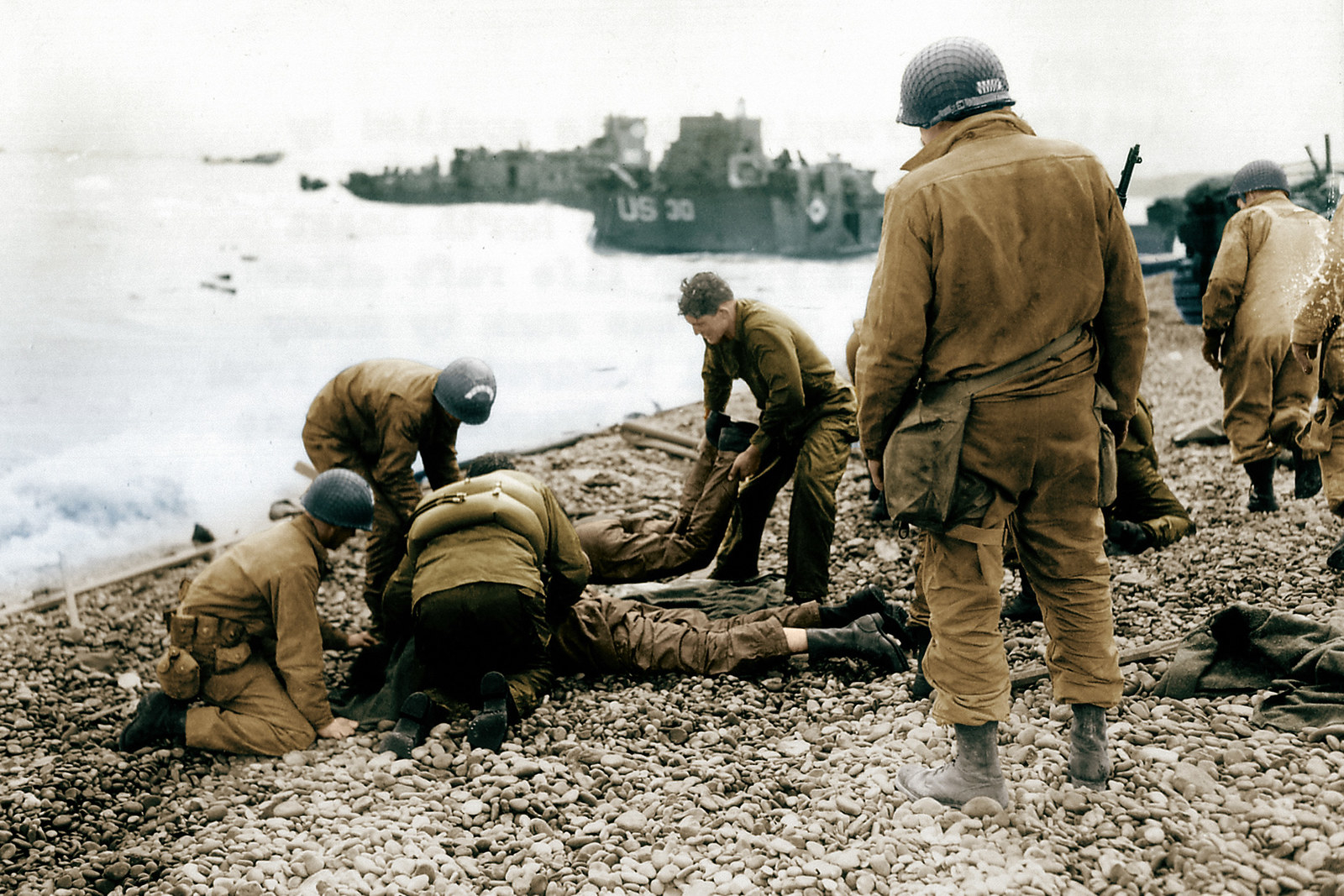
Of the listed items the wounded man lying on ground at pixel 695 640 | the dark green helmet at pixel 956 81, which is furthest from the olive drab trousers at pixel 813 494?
the dark green helmet at pixel 956 81

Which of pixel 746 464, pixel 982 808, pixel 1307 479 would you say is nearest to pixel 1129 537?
pixel 1307 479

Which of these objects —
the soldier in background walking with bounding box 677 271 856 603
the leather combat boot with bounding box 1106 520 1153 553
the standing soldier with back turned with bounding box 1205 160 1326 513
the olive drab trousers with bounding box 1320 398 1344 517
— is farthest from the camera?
the standing soldier with back turned with bounding box 1205 160 1326 513

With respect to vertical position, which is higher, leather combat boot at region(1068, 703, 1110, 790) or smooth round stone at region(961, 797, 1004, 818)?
leather combat boot at region(1068, 703, 1110, 790)

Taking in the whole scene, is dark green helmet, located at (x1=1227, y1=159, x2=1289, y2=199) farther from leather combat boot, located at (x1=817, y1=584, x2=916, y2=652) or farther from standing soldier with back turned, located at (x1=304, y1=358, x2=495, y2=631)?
standing soldier with back turned, located at (x1=304, y1=358, x2=495, y2=631)

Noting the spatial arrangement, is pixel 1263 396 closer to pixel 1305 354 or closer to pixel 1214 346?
pixel 1214 346

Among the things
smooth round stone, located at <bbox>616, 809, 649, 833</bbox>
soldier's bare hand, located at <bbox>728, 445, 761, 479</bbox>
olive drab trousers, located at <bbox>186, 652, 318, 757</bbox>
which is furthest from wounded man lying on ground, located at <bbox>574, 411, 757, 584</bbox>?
smooth round stone, located at <bbox>616, 809, 649, 833</bbox>

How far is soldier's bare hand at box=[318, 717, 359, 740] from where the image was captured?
3.88 meters

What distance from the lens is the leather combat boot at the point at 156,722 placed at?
12.6ft

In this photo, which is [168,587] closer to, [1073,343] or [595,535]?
[595,535]

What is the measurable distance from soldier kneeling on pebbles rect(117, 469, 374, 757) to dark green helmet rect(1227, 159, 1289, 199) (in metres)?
5.00

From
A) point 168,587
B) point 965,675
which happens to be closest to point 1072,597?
point 965,675

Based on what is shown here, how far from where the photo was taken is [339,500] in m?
3.73

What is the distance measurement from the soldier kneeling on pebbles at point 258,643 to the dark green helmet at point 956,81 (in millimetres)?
2538

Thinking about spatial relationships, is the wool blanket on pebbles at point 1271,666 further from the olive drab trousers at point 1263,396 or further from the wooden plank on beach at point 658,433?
the wooden plank on beach at point 658,433
